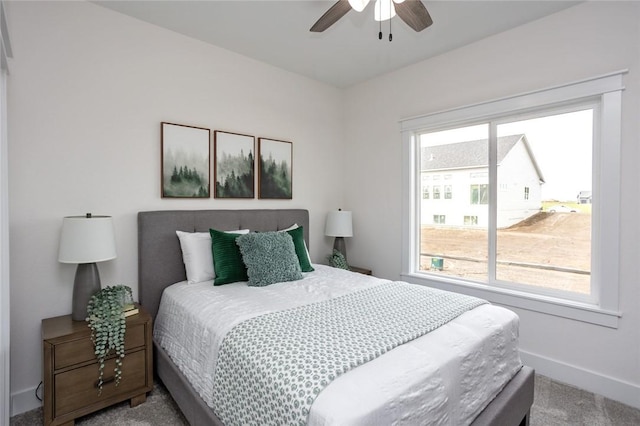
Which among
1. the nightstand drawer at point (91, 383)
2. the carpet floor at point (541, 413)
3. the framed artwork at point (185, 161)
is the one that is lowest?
the carpet floor at point (541, 413)

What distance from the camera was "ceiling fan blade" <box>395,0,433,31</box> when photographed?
178 centimetres

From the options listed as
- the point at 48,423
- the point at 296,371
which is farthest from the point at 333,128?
the point at 48,423

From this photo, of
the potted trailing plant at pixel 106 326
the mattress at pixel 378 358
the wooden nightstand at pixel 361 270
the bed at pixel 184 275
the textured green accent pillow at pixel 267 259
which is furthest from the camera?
the wooden nightstand at pixel 361 270

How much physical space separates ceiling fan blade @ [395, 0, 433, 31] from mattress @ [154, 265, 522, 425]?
1.75 meters

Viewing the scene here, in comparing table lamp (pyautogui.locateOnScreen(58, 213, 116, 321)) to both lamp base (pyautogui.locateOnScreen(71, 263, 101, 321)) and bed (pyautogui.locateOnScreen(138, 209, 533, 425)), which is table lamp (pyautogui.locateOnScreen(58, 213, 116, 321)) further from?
bed (pyautogui.locateOnScreen(138, 209, 533, 425))

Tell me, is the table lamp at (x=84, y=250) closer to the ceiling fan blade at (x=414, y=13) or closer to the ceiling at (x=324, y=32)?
the ceiling at (x=324, y=32)

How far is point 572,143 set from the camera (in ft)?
8.34

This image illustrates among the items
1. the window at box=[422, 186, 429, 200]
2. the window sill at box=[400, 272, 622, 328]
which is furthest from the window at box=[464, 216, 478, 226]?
the window sill at box=[400, 272, 622, 328]

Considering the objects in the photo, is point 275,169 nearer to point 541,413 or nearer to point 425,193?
point 425,193

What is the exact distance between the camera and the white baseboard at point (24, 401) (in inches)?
81.2

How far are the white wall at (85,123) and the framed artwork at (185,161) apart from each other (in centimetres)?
7

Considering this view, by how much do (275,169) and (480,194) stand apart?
6.75ft

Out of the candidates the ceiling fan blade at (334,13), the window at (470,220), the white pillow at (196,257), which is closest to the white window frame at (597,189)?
the window at (470,220)

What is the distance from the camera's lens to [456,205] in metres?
3.23
